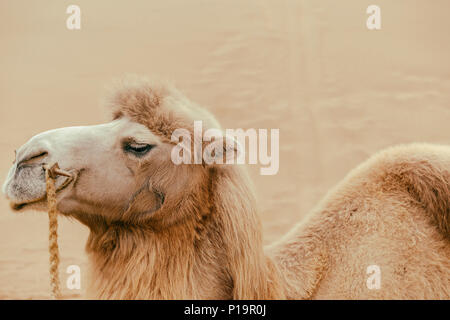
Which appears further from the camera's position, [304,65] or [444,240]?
[304,65]

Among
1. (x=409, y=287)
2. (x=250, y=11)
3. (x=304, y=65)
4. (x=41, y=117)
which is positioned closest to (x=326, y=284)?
(x=409, y=287)

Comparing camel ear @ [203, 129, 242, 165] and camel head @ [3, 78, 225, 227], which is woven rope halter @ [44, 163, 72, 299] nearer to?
camel head @ [3, 78, 225, 227]

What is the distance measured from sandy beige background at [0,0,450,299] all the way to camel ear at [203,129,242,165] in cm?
461

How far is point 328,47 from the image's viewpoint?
1012 cm

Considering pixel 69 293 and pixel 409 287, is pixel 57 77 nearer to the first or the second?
pixel 69 293

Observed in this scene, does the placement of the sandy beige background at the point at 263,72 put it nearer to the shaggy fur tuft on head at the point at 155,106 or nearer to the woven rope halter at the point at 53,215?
the shaggy fur tuft on head at the point at 155,106

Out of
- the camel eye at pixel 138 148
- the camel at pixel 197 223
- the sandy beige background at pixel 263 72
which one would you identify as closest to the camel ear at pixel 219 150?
the camel at pixel 197 223

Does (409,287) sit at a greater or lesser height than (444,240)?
lesser

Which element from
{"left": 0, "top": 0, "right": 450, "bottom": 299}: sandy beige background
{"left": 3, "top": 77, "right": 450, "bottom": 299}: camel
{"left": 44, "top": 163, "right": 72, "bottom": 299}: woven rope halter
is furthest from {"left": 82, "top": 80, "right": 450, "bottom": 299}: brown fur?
{"left": 0, "top": 0, "right": 450, "bottom": 299}: sandy beige background

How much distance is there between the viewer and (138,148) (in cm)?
199

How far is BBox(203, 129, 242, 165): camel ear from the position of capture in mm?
1988

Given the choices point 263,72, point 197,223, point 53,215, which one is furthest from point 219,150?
point 263,72
